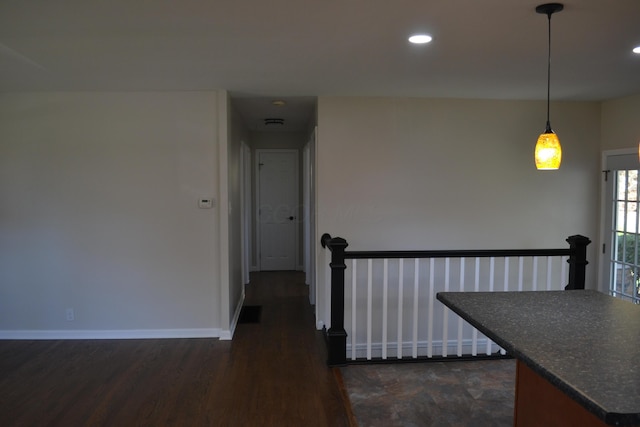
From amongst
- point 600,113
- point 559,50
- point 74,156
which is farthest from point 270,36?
point 600,113

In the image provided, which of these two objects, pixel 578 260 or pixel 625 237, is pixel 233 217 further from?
pixel 625 237

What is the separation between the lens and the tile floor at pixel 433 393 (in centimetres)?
271

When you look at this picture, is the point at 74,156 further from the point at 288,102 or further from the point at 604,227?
the point at 604,227

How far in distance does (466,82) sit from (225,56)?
6.60 ft

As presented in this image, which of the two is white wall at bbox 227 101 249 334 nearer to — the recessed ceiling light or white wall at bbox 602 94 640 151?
the recessed ceiling light

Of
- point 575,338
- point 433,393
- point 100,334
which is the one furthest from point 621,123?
point 100,334

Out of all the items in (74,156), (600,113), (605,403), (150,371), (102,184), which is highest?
(600,113)

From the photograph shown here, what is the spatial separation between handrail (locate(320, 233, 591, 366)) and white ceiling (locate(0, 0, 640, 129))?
1.37m

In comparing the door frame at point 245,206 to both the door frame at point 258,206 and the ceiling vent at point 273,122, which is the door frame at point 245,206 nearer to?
the door frame at point 258,206

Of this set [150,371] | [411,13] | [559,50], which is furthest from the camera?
[150,371]

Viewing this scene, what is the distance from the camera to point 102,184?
13.7ft

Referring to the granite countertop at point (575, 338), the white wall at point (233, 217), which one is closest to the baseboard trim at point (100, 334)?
the white wall at point (233, 217)

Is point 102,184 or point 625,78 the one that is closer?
point 625,78

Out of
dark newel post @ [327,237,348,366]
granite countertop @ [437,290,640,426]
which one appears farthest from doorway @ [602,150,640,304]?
dark newel post @ [327,237,348,366]
